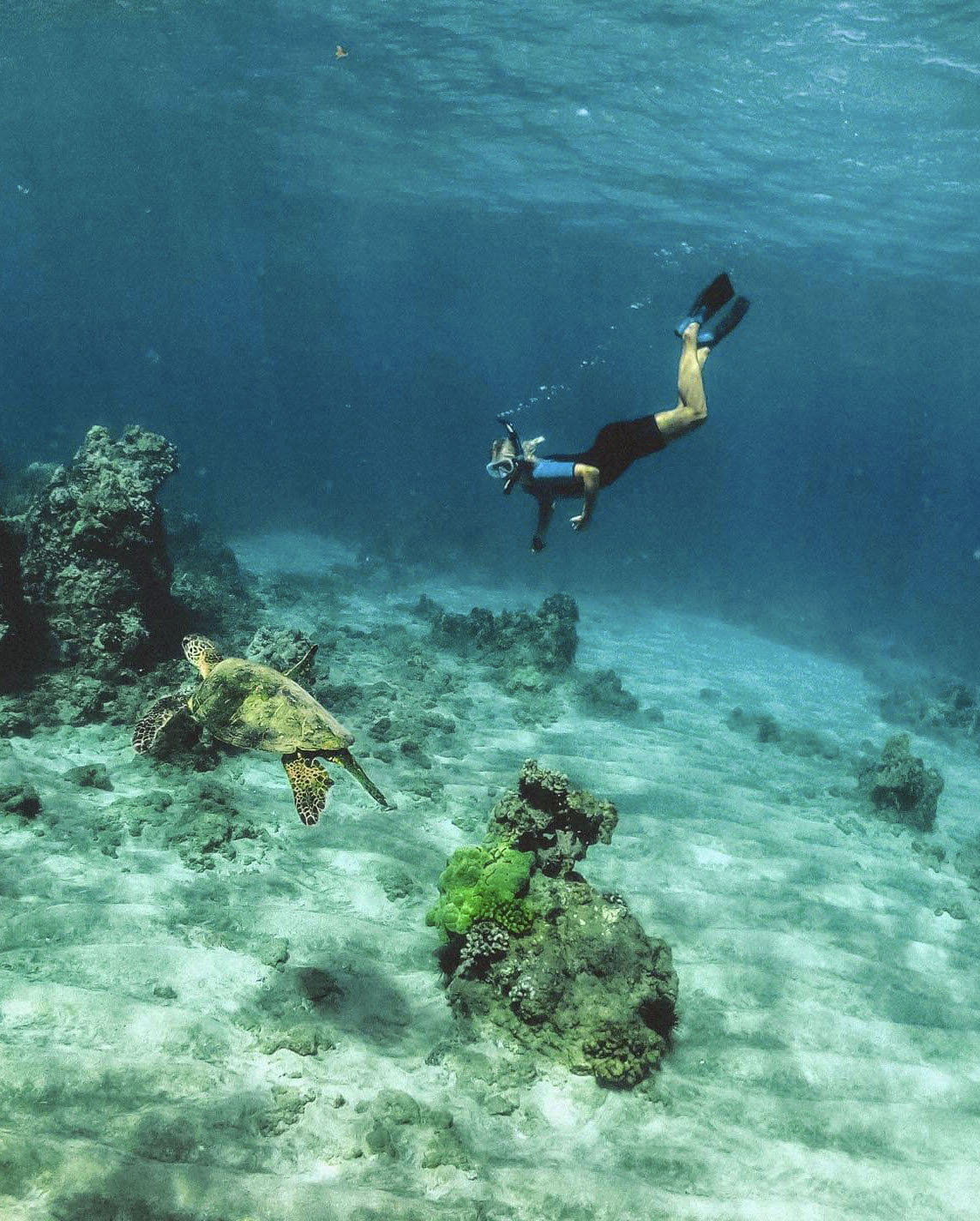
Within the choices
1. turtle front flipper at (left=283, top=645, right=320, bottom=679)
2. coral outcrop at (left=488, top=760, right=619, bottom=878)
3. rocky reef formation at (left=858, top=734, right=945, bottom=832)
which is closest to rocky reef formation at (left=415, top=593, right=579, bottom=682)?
rocky reef formation at (left=858, top=734, right=945, bottom=832)

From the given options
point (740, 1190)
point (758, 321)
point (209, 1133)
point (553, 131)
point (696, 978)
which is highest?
point (553, 131)

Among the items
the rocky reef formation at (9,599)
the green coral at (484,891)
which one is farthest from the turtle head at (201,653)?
the rocky reef formation at (9,599)

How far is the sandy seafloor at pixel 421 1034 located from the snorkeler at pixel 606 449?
3553 mm


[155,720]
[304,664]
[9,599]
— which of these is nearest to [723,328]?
[304,664]

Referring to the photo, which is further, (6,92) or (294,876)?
(6,92)

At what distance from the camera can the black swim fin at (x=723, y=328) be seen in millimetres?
7746

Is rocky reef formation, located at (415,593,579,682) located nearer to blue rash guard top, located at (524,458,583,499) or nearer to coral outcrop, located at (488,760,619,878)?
blue rash guard top, located at (524,458,583,499)

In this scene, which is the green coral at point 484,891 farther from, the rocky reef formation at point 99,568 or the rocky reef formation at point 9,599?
the rocky reef formation at point 9,599

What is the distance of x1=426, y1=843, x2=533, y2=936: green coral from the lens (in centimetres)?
483

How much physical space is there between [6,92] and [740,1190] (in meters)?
46.1

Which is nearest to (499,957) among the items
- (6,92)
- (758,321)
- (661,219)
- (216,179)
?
(661,219)

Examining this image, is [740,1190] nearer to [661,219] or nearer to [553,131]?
[553,131]

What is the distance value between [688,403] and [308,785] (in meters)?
5.69

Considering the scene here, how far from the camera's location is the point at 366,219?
138 ft
